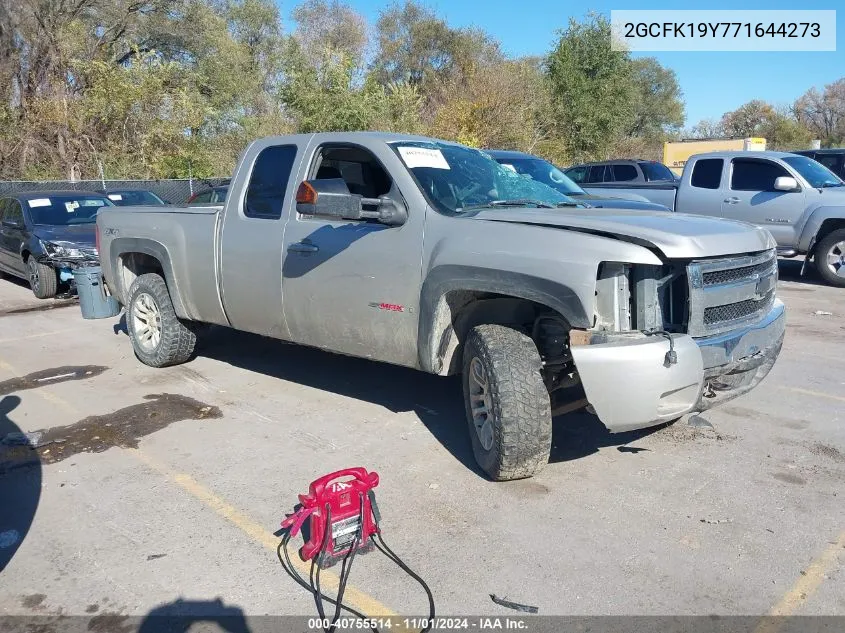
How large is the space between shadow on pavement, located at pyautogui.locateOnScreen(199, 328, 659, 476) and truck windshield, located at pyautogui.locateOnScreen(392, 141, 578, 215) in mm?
1571

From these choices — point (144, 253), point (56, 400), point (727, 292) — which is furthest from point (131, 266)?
point (727, 292)

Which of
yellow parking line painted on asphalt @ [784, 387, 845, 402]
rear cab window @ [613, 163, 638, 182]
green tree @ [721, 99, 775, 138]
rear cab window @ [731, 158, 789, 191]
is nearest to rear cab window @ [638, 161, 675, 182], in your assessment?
rear cab window @ [613, 163, 638, 182]

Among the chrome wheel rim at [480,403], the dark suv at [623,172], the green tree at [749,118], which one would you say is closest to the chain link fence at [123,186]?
the dark suv at [623,172]

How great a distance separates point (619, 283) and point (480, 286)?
77 centimetres

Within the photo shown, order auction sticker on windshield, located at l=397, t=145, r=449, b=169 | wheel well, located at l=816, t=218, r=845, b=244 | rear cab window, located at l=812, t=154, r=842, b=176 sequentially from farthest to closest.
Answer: rear cab window, located at l=812, t=154, r=842, b=176
wheel well, located at l=816, t=218, r=845, b=244
auction sticker on windshield, located at l=397, t=145, r=449, b=169

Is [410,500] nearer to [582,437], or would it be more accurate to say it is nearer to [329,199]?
[582,437]

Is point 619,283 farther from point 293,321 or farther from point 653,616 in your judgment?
point 293,321

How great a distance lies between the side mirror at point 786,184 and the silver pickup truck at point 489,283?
23.1 ft

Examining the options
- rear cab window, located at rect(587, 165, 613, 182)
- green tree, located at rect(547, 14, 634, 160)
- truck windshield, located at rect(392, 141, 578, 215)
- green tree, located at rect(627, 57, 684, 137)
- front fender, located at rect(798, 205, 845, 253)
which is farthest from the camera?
green tree, located at rect(627, 57, 684, 137)

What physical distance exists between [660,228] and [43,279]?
9.90m

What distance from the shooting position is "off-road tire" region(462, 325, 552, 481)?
380 centimetres

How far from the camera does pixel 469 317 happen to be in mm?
4316

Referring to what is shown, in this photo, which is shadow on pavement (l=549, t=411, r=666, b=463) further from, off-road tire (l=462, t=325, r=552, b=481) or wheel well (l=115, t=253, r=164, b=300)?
wheel well (l=115, t=253, r=164, b=300)

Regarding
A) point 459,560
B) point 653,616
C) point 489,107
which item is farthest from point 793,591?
point 489,107
